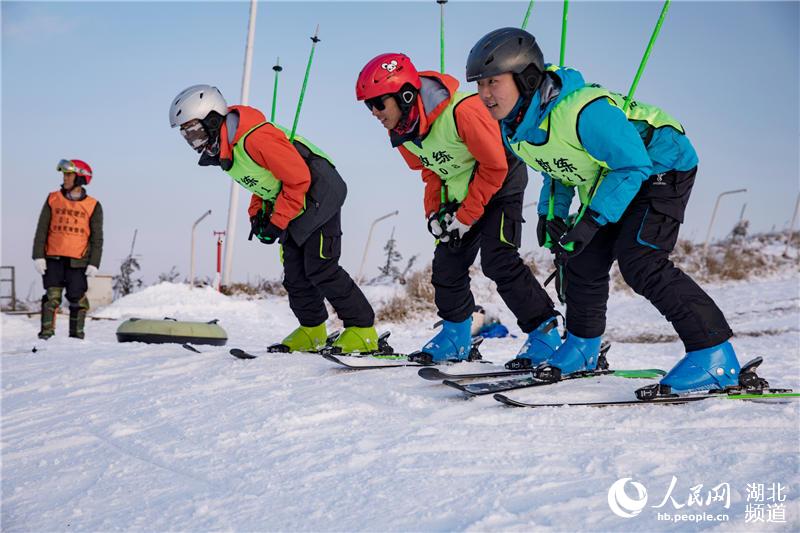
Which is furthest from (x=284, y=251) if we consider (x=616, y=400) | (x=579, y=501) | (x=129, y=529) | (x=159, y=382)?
(x=579, y=501)

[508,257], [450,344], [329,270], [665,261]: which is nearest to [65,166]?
[329,270]

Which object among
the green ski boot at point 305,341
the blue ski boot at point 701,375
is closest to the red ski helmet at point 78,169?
the green ski boot at point 305,341

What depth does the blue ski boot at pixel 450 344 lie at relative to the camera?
461 cm

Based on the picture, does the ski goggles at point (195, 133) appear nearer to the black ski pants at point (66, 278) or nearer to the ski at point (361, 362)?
the ski at point (361, 362)

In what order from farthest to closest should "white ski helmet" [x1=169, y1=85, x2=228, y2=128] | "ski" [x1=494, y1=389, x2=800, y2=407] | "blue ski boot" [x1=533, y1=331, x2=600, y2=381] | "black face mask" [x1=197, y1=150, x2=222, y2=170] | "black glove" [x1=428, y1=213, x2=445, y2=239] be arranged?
"black face mask" [x1=197, y1=150, x2=222, y2=170]
"white ski helmet" [x1=169, y1=85, x2=228, y2=128]
"black glove" [x1=428, y1=213, x2=445, y2=239]
"blue ski boot" [x1=533, y1=331, x2=600, y2=381]
"ski" [x1=494, y1=389, x2=800, y2=407]

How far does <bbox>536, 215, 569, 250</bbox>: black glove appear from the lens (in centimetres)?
350

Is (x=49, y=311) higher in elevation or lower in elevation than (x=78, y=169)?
lower

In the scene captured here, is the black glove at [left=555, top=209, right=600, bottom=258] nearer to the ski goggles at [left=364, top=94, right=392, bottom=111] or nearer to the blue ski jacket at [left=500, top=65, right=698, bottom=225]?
the blue ski jacket at [left=500, top=65, right=698, bottom=225]

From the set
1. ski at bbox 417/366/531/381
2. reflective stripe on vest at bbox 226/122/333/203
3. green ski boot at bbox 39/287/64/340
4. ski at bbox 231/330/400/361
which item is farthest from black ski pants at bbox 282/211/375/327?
green ski boot at bbox 39/287/64/340

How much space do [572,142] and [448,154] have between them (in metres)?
1.11

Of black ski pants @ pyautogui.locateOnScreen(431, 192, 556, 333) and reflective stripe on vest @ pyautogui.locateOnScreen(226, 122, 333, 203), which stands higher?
reflective stripe on vest @ pyautogui.locateOnScreen(226, 122, 333, 203)

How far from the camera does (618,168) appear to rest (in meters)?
3.24

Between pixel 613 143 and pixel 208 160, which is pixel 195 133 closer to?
pixel 208 160

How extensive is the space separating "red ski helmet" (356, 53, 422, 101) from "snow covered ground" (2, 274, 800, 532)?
1.67m
